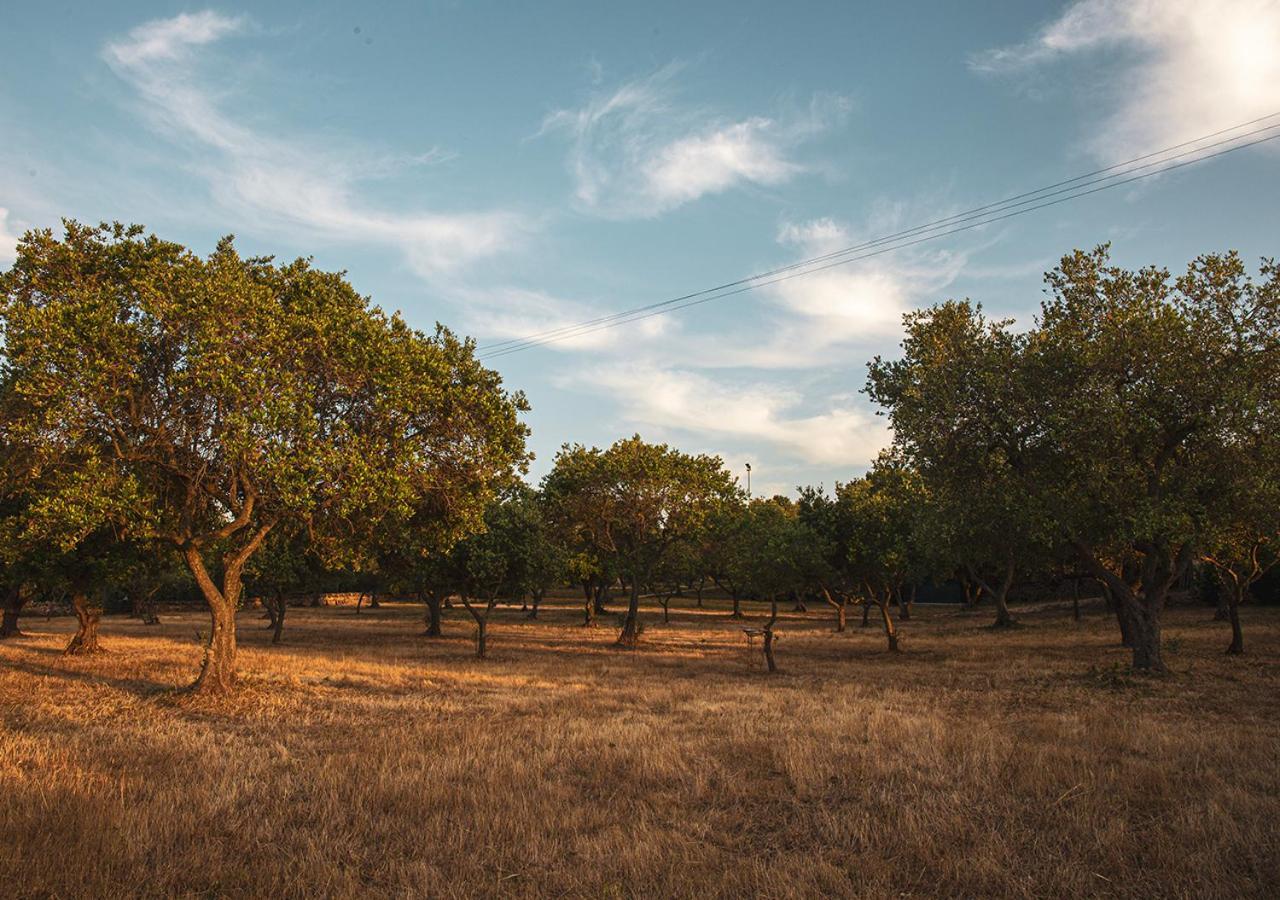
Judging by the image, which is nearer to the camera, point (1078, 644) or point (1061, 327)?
point (1061, 327)

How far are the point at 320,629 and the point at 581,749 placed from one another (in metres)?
52.8

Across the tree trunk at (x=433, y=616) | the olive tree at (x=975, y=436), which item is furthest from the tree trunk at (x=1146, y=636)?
the tree trunk at (x=433, y=616)

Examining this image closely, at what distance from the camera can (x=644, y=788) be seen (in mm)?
12180

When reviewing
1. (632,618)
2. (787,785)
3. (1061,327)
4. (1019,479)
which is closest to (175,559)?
(632,618)

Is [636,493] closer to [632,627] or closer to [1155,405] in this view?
[632,627]

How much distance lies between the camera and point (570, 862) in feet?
29.3

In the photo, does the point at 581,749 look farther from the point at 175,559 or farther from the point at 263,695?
the point at 175,559

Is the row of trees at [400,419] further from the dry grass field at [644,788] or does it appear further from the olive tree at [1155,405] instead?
the dry grass field at [644,788]

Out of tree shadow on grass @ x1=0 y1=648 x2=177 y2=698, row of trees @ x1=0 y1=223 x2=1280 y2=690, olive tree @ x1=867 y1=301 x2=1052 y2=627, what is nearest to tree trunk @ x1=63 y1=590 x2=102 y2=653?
tree shadow on grass @ x1=0 y1=648 x2=177 y2=698

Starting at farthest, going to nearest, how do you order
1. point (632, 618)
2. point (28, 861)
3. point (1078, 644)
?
point (632, 618) → point (1078, 644) → point (28, 861)

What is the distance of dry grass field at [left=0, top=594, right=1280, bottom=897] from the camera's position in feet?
27.4

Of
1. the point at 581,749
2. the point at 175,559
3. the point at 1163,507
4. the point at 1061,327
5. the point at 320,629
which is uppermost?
the point at 1061,327

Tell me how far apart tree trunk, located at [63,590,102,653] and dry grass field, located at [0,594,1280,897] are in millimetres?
11993

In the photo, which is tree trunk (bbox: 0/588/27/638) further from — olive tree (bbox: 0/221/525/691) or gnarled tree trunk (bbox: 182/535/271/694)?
gnarled tree trunk (bbox: 182/535/271/694)
